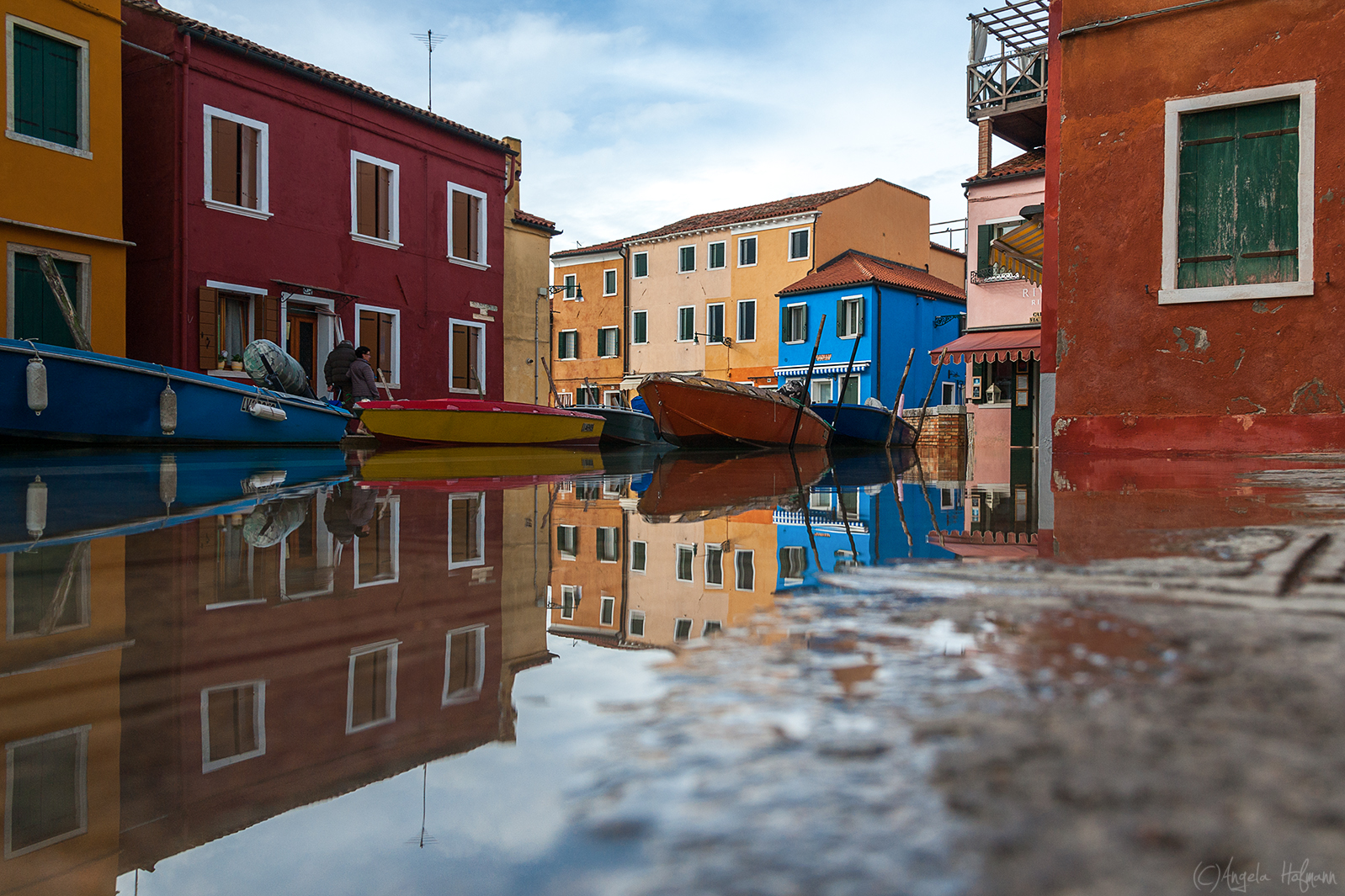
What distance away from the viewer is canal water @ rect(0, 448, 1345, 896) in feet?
2.07

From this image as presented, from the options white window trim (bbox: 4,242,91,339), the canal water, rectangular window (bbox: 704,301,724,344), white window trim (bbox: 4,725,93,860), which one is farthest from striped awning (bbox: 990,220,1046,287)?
rectangular window (bbox: 704,301,724,344)

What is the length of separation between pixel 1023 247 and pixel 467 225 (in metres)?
11.1

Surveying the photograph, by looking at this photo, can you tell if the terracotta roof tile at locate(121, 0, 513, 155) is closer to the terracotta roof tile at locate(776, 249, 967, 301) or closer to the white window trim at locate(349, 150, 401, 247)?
the white window trim at locate(349, 150, 401, 247)

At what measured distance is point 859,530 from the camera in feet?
9.60

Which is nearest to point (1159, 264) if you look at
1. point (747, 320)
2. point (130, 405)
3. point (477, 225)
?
point (130, 405)

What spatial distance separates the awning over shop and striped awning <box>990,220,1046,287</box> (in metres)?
2.74

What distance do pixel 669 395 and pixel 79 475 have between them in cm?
996

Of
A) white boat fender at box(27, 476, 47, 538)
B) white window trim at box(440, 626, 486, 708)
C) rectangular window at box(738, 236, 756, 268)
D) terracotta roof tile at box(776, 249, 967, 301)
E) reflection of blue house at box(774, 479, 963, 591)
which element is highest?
rectangular window at box(738, 236, 756, 268)

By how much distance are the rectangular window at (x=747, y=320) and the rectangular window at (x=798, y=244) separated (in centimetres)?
208

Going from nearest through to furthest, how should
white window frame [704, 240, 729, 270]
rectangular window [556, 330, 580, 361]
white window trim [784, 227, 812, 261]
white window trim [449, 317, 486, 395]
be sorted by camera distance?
white window trim [449, 317, 486, 395] → white window trim [784, 227, 812, 261] → white window frame [704, 240, 729, 270] → rectangular window [556, 330, 580, 361]

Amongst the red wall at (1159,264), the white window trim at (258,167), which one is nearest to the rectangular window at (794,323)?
the white window trim at (258,167)

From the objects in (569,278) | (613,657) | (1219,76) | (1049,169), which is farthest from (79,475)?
(569,278)

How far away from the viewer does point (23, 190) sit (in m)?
11.7

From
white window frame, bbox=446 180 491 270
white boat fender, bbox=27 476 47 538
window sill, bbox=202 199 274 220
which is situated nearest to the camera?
white boat fender, bbox=27 476 47 538
